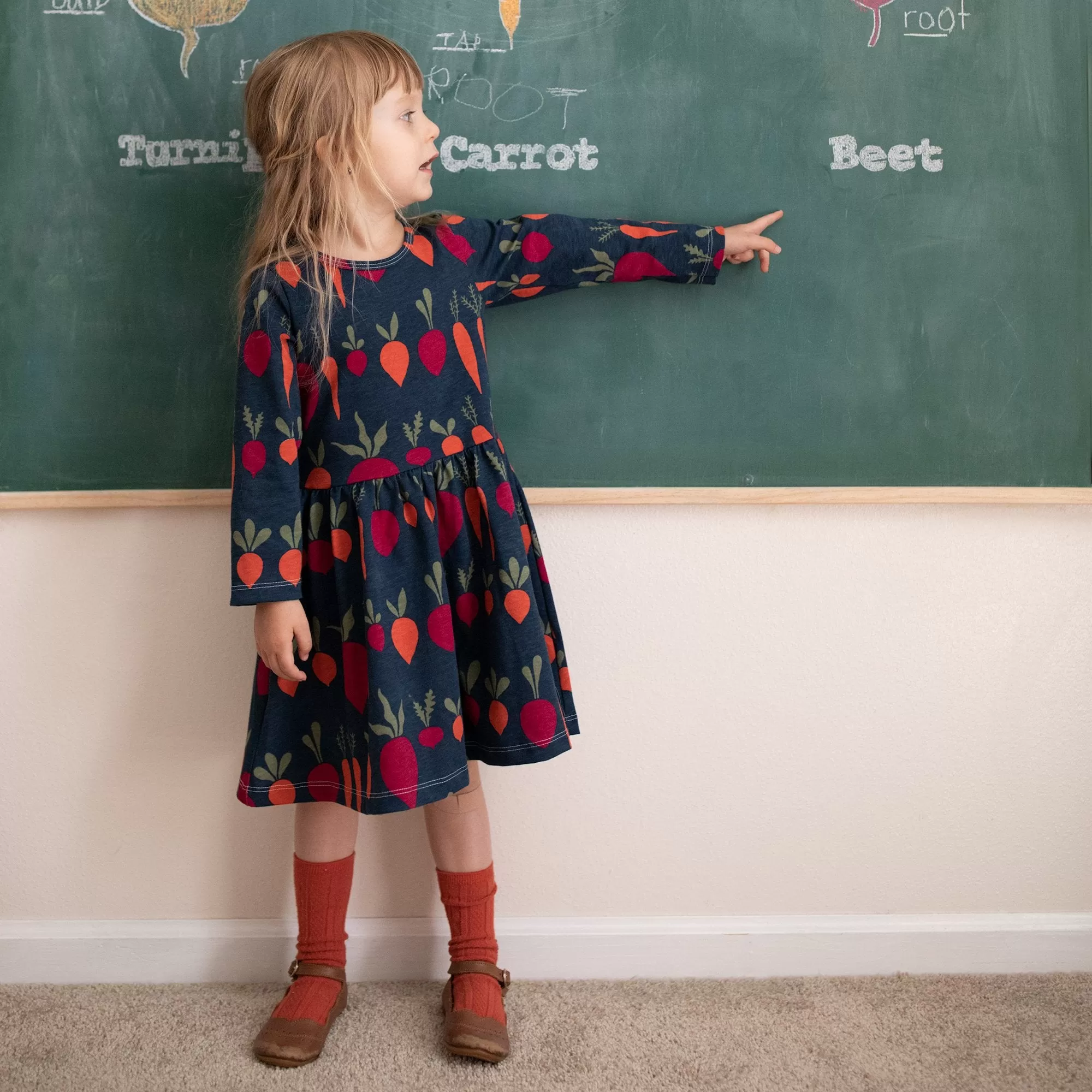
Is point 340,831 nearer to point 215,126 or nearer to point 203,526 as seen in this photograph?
point 203,526

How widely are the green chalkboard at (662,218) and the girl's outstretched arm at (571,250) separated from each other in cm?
5

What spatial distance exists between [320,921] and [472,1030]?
262 mm

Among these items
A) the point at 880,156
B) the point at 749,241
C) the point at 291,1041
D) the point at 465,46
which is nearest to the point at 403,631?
the point at 291,1041

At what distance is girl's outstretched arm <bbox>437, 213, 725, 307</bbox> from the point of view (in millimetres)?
1218

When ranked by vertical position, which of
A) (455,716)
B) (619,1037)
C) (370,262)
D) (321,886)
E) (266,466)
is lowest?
(619,1037)

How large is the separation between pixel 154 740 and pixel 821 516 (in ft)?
3.45

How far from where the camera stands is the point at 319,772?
47.3 inches

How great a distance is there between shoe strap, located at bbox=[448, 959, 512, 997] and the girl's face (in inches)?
40.3

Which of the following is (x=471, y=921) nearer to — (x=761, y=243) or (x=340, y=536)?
(x=340, y=536)

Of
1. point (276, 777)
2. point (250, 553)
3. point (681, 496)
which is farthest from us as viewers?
point (681, 496)

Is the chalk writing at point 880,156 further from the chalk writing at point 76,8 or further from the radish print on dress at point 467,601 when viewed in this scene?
the chalk writing at point 76,8

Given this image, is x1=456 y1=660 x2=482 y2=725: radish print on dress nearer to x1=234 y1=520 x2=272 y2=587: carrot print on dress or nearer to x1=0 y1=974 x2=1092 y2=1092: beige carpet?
x1=234 y1=520 x2=272 y2=587: carrot print on dress

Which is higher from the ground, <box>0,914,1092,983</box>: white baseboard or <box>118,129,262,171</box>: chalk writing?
<box>118,129,262,171</box>: chalk writing

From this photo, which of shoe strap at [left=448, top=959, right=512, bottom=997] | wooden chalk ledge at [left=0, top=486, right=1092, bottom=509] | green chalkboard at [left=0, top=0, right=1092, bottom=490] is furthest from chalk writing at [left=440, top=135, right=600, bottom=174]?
shoe strap at [left=448, top=959, right=512, bottom=997]
